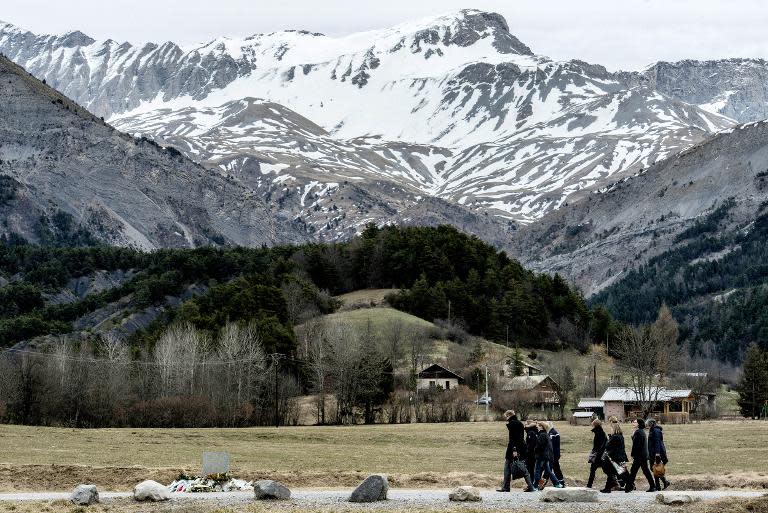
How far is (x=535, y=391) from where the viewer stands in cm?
13138

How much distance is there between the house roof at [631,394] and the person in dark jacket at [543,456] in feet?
310

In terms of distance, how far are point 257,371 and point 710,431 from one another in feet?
149

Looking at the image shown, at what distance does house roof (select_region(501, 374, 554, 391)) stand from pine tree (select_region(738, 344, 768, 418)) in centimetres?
2157

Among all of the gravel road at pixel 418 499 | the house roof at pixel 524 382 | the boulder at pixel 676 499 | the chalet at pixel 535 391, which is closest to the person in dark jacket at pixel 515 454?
the gravel road at pixel 418 499

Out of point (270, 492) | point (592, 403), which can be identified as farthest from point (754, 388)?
point (270, 492)

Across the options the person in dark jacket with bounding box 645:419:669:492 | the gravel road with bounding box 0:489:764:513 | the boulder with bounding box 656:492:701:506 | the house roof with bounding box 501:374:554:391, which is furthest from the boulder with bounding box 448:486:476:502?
the house roof with bounding box 501:374:554:391

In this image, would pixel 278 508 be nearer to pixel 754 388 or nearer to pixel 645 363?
pixel 645 363

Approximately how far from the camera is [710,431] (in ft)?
303

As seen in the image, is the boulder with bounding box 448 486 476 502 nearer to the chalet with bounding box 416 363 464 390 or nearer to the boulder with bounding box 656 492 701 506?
the boulder with bounding box 656 492 701 506

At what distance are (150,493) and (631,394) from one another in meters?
106

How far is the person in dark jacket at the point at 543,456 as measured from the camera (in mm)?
39656

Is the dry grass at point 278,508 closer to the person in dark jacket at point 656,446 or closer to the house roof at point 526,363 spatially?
the person in dark jacket at point 656,446

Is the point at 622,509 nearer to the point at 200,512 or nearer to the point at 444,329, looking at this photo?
the point at 200,512

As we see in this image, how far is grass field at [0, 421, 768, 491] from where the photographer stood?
44312 mm
